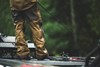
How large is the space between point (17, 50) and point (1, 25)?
397 cm

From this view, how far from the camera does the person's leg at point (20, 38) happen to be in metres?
10.5

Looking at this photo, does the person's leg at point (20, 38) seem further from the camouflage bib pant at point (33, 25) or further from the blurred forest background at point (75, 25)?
the blurred forest background at point (75, 25)

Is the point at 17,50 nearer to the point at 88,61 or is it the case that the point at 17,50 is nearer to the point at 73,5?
the point at 88,61

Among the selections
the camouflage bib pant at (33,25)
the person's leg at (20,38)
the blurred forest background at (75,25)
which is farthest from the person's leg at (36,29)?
the blurred forest background at (75,25)

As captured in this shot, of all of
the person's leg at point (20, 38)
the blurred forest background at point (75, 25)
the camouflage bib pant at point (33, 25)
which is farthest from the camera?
the blurred forest background at point (75, 25)

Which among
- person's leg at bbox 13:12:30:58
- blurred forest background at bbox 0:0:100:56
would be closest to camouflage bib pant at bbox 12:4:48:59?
person's leg at bbox 13:12:30:58

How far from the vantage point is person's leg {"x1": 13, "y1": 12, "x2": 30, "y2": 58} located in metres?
10.5

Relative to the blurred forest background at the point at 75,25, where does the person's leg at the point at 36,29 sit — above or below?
above

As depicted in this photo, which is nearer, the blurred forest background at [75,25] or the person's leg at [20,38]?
the person's leg at [20,38]

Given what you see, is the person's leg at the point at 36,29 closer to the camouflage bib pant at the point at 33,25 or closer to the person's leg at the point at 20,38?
the camouflage bib pant at the point at 33,25

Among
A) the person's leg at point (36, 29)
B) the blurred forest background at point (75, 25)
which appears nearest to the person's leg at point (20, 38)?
the person's leg at point (36, 29)

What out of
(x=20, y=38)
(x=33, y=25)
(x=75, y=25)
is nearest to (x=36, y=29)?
(x=33, y=25)

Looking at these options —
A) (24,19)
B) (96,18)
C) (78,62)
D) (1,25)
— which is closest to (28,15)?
(24,19)

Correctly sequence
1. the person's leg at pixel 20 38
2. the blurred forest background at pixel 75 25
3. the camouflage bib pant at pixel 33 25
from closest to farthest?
1. the person's leg at pixel 20 38
2. the camouflage bib pant at pixel 33 25
3. the blurred forest background at pixel 75 25
